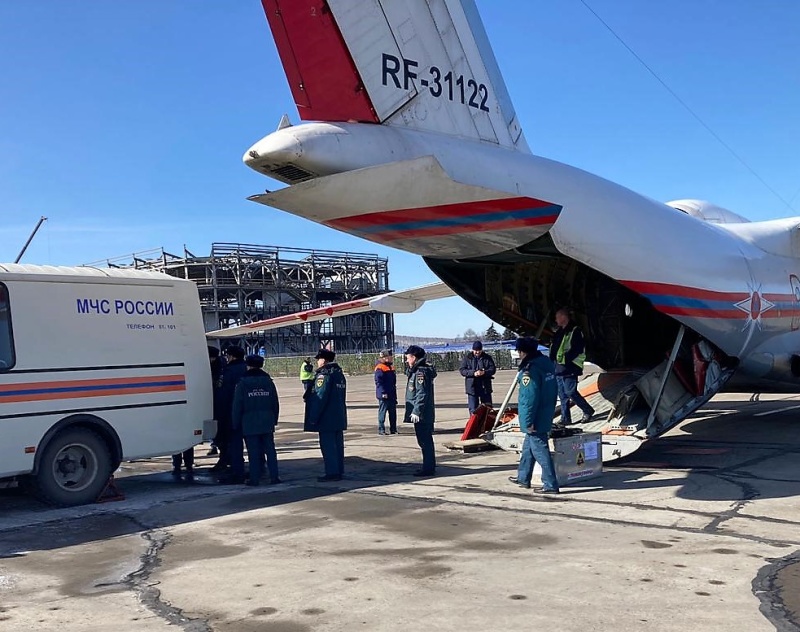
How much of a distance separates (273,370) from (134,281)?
135 feet

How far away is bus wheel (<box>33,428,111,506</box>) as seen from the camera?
8391mm

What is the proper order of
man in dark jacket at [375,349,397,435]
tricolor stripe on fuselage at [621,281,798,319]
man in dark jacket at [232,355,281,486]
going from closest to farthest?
tricolor stripe on fuselage at [621,281,798,319], man in dark jacket at [232,355,281,486], man in dark jacket at [375,349,397,435]

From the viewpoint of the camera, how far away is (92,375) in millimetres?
8766

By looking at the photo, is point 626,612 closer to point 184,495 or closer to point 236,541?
point 236,541

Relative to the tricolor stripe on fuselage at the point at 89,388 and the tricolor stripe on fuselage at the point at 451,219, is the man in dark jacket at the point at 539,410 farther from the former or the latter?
the tricolor stripe on fuselage at the point at 89,388

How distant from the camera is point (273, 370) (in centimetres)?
5006

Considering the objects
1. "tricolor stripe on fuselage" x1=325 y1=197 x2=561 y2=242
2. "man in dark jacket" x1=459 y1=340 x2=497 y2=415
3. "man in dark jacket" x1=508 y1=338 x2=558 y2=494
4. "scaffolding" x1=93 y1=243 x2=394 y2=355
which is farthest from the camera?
"scaffolding" x1=93 y1=243 x2=394 y2=355

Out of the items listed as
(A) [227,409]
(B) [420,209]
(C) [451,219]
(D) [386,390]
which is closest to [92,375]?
(A) [227,409]

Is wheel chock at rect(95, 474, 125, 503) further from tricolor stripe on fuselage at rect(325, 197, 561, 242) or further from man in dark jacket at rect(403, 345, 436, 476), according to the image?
tricolor stripe on fuselage at rect(325, 197, 561, 242)

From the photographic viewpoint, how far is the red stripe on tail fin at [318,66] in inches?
283

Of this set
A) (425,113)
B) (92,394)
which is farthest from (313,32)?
(92,394)

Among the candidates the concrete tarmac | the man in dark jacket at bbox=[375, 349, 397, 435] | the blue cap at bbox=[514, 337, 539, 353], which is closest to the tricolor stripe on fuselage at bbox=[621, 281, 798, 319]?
the blue cap at bbox=[514, 337, 539, 353]

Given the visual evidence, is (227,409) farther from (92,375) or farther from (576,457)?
(576,457)

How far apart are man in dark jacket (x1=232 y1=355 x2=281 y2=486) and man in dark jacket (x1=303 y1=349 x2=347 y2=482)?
1.66 feet
